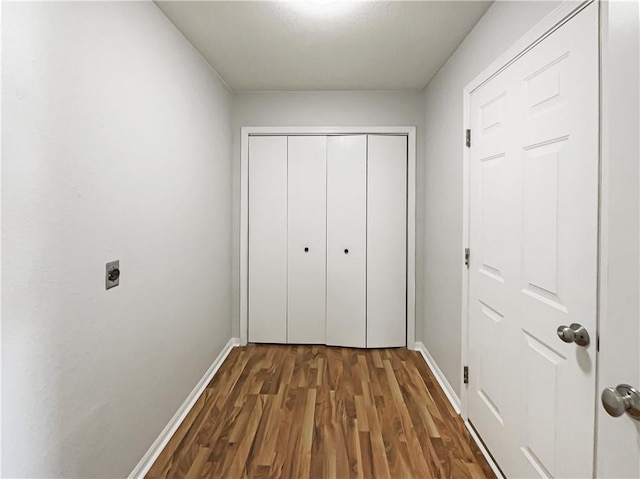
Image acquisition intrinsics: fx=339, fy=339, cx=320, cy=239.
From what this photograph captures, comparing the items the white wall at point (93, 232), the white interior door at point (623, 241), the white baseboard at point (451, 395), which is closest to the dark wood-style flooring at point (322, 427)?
the white baseboard at point (451, 395)

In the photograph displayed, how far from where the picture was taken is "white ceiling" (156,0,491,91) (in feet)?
6.00

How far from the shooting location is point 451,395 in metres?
2.35

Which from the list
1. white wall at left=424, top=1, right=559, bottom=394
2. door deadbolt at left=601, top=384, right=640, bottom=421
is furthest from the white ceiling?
door deadbolt at left=601, top=384, right=640, bottom=421

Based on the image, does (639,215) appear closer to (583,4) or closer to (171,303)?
(583,4)

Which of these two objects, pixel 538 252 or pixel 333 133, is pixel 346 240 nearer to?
pixel 333 133

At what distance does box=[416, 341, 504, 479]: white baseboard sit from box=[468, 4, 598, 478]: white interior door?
0.05 metres

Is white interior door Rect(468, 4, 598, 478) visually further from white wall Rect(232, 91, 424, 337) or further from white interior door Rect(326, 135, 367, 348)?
white interior door Rect(326, 135, 367, 348)

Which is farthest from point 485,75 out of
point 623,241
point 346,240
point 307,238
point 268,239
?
point 268,239

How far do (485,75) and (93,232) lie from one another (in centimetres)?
204

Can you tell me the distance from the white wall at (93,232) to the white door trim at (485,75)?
1.74 meters

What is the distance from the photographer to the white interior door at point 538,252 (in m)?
1.15

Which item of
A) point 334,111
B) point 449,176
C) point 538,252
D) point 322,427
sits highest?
point 334,111

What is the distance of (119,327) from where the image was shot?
150 centimetres

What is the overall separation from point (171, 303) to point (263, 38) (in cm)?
174
